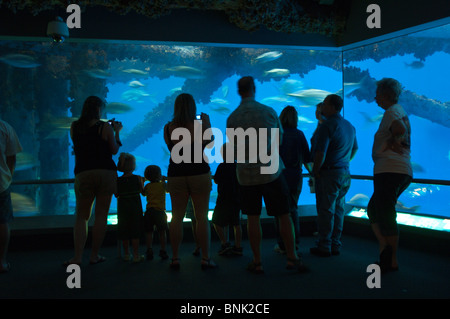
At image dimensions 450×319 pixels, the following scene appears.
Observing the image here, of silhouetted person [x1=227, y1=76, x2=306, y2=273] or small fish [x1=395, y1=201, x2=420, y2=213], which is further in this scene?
small fish [x1=395, y1=201, x2=420, y2=213]

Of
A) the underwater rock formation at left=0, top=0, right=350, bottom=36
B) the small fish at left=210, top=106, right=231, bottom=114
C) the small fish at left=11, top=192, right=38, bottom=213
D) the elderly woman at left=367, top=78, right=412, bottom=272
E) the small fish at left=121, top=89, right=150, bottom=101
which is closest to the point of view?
the elderly woman at left=367, top=78, right=412, bottom=272

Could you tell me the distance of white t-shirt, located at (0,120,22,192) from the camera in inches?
135

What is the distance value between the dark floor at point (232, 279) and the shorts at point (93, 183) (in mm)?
738

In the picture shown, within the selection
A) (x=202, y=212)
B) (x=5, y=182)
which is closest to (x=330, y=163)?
(x=202, y=212)

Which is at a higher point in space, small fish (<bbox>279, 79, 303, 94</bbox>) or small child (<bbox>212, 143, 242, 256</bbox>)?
small fish (<bbox>279, 79, 303, 94</bbox>)

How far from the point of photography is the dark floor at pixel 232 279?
105 inches

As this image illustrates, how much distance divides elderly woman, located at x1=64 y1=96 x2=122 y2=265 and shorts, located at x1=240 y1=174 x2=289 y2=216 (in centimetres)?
139

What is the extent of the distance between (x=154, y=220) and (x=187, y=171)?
3.20ft

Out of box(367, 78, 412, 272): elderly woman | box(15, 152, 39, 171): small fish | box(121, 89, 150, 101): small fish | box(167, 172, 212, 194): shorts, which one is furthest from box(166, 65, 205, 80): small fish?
box(367, 78, 412, 272): elderly woman

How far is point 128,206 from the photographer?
3818mm

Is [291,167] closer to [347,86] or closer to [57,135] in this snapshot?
[347,86]

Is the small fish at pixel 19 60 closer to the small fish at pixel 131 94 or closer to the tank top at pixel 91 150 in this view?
the small fish at pixel 131 94

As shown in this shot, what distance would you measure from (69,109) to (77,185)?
6733 mm

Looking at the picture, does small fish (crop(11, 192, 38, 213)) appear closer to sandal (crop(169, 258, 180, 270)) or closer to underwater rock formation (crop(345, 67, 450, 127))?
sandal (crop(169, 258, 180, 270))
